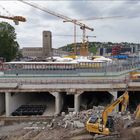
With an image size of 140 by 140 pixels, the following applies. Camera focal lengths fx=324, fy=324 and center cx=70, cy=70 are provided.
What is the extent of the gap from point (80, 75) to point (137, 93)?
9.29 metres

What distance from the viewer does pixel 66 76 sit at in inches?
2021

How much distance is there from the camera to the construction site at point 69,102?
30.6m

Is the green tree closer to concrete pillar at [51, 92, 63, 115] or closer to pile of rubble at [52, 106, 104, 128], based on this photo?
concrete pillar at [51, 92, 63, 115]

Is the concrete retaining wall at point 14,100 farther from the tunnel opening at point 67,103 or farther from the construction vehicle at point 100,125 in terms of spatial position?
the construction vehicle at point 100,125

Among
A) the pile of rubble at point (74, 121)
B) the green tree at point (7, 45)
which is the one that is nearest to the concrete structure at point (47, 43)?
the green tree at point (7, 45)

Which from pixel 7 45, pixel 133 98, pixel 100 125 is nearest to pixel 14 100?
pixel 133 98

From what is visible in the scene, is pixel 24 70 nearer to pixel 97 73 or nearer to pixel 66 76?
pixel 66 76

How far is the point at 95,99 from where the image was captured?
4906 centimetres

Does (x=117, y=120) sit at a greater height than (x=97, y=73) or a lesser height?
lesser

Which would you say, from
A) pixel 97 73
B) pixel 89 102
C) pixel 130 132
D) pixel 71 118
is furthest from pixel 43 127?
pixel 97 73

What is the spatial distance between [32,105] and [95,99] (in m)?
9.54

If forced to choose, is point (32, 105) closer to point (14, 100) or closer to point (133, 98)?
point (14, 100)

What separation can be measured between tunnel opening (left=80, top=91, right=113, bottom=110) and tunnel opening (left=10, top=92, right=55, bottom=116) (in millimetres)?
4707

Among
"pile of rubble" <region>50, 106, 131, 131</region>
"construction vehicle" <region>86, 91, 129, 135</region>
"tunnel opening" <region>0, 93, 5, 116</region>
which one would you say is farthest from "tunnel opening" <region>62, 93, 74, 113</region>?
"construction vehicle" <region>86, 91, 129, 135</region>
